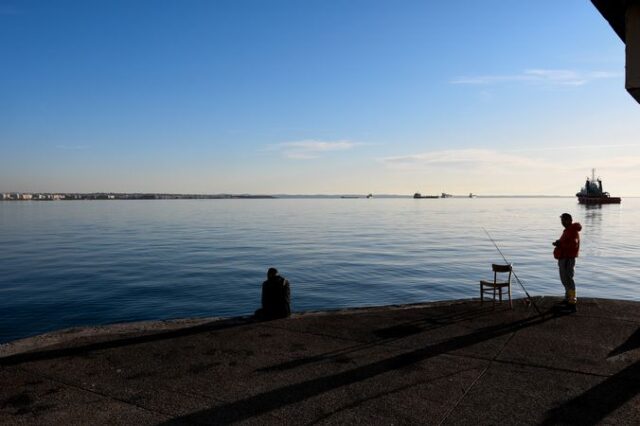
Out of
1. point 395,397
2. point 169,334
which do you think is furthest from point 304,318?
point 395,397

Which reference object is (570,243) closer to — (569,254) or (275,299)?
(569,254)

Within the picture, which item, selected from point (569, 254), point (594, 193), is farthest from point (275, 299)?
point (594, 193)

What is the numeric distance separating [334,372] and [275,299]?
3.26m

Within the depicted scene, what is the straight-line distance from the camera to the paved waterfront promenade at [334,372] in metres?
5.17

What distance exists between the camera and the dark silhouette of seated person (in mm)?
9344

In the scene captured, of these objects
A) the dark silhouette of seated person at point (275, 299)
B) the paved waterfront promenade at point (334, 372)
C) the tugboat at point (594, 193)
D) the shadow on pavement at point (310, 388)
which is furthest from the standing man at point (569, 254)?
the tugboat at point (594, 193)

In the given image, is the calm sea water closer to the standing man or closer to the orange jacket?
the standing man

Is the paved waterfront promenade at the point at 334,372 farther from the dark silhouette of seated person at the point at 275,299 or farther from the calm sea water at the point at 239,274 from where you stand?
the calm sea water at the point at 239,274

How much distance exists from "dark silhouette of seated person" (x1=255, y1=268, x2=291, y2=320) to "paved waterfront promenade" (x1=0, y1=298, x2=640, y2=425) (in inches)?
13.6

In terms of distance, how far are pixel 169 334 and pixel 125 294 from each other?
12.6m

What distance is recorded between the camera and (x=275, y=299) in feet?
30.8

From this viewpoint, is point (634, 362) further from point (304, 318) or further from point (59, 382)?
point (59, 382)

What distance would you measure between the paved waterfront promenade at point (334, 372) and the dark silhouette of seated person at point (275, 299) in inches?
13.6

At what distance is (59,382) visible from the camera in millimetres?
6055
